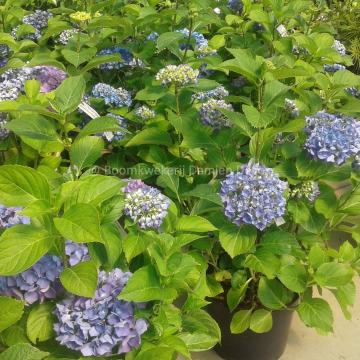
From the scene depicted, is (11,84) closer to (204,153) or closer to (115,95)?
(115,95)

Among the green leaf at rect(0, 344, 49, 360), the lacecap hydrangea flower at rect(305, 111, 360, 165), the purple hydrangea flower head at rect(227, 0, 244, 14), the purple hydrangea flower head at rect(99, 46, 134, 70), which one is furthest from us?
the purple hydrangea flower head at rect(227, 0, 244, 14)

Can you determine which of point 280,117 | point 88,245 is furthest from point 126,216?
point 280,117

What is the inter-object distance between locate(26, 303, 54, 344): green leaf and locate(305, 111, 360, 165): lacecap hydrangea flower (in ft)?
2.91

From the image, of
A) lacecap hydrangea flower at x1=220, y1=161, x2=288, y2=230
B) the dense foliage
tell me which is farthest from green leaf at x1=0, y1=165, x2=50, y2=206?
lacecap hydrangea flower at x1=220, y1=161, x2=288, y2=230

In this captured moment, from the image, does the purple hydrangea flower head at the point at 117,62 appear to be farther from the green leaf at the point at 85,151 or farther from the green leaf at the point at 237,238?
the green leaf at the point at 237,238

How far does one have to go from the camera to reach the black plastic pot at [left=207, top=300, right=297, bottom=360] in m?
1.81

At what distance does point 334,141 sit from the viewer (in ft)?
4.72

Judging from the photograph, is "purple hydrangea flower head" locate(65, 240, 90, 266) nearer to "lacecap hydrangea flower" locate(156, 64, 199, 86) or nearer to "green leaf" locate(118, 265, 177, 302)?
"green leaf" locate(118, 265, 177, 302)

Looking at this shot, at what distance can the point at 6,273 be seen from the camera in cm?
92

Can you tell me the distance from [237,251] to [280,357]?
0.74 meters

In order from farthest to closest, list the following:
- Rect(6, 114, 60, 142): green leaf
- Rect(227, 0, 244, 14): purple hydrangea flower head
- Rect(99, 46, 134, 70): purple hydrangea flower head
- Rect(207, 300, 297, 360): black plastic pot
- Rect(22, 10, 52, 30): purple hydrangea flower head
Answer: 1. Rect(227, 0, 244, 14): purple hydrangea flower head
2. Rect(22, 10, 52, 30): purple hydrangea flower head
3. Rect(99, 46, 134, 70): purple hydrangea flower head
4. Rect(207, 300, 297, 360): black plastic pot
5. Rect(6, 114, 60, 142): green leaf

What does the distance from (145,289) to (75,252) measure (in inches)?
7.0

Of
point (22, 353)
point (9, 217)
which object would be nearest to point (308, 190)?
point (9, 217)

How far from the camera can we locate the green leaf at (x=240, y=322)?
1.70 meters
